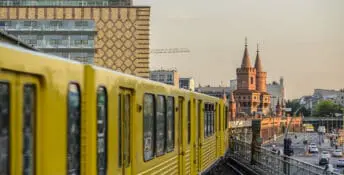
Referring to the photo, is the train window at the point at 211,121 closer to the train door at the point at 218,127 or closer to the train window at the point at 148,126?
the train door at the point at 218,127

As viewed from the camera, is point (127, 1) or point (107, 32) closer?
point (107, 32)

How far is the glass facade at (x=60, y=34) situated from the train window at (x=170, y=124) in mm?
62357

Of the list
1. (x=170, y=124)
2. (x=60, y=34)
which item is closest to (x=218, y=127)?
(x=170, y=124)

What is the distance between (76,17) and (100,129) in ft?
231

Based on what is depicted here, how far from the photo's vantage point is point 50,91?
19.6ft

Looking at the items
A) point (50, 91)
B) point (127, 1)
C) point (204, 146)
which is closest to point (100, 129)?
point (50, 91)

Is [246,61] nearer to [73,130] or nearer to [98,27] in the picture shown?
[98,27]

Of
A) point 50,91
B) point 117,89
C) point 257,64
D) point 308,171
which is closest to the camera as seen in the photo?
point 50,91

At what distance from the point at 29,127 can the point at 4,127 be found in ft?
1.50

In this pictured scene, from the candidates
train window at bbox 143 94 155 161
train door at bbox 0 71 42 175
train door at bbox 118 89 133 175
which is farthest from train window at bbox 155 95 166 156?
train door at bbox 0 71 42 175

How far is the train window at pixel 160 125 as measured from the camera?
11.4m

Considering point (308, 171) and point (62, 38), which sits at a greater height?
point (62, 38)

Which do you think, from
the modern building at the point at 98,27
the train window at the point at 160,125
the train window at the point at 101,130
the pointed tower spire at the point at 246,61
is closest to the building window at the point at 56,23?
the modern building at the point at 98,27

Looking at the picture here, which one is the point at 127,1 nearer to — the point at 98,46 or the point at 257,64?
the point at 98,46
